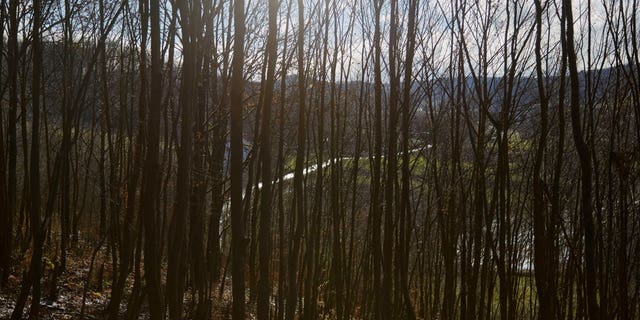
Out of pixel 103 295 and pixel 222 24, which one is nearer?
pixel 222 24

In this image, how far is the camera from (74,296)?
8570mm

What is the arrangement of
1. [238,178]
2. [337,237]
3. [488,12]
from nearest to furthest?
[238,178], [488,12], [337,237]

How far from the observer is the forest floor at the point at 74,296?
728 cm

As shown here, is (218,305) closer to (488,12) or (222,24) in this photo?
(222,24)

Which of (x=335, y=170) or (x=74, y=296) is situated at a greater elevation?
(x=335, y=170)

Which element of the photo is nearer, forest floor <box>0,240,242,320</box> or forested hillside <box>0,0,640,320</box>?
forested hillside <box>0,0,640,320</box>

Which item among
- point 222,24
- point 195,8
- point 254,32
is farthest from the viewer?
point 254,32

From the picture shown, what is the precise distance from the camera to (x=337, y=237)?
7168 mm

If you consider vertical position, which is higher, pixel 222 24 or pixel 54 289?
pixel 222 24

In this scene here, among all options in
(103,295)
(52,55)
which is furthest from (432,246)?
(52,55)

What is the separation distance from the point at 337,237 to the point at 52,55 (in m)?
6.37

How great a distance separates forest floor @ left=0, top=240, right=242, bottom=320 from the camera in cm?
728

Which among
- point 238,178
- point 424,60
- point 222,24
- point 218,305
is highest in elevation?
point 222,24

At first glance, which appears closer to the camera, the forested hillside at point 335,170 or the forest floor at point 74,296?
the forested hillside at point 335,170
